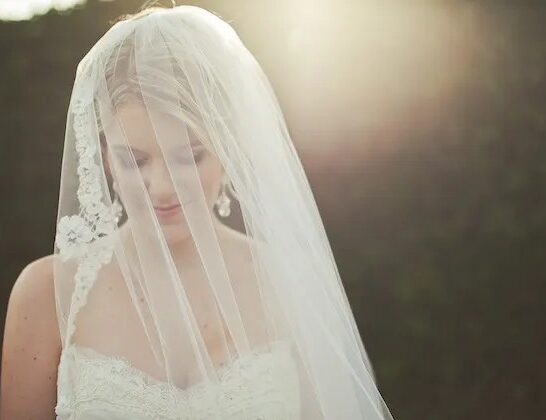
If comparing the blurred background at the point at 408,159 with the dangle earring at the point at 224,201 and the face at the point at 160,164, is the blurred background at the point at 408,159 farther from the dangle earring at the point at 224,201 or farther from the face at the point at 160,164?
the face at the point at 160,164

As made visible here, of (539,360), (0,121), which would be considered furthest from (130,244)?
(539,360)

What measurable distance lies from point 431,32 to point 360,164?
0.69 m

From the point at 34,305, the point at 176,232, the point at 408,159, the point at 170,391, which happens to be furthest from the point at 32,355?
the point at 408,159

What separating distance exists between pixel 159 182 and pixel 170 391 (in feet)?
1.61

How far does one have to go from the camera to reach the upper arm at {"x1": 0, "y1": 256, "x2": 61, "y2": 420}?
2381 millimetres

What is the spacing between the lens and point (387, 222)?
4.65 m

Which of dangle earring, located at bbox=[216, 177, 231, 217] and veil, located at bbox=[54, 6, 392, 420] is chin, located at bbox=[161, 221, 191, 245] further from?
dangle earring, located at bbox=[216, 177, 231, 217]

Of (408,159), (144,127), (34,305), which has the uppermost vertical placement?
(408,159)

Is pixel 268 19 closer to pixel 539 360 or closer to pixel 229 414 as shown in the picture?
pixel 539 360

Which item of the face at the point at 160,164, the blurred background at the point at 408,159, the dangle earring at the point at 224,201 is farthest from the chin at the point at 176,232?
the blurred background at the point at 408,159

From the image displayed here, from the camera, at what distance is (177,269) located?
2436 mm

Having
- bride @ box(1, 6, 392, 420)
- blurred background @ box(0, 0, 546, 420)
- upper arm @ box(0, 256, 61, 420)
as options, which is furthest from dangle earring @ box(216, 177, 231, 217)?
blurred background @ box(0, 0, 546, 420)

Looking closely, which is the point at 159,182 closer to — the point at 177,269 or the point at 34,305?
the point at 177,269

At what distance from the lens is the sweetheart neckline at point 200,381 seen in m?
2.33
